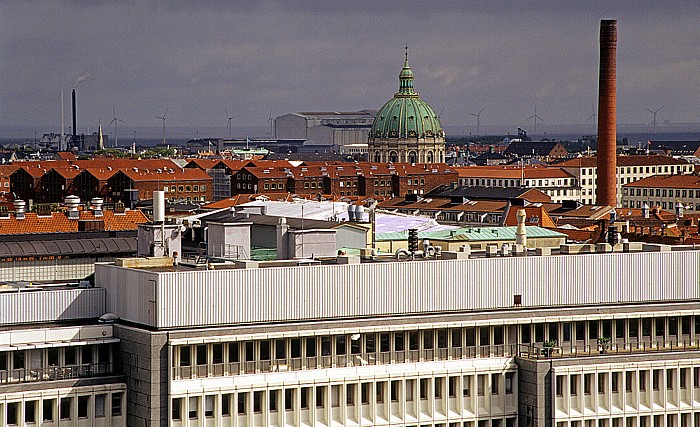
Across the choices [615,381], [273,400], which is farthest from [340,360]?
[615,381]

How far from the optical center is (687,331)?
151ft

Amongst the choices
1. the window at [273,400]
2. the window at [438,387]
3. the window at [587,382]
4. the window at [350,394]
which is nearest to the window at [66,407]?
the window at [273,400]

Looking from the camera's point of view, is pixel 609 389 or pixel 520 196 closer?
pixel 609 389

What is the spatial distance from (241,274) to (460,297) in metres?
5.98

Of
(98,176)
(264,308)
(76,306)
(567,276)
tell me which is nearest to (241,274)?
(264,308)

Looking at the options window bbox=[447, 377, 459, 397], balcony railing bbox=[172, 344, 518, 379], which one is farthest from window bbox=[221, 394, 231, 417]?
window bbox=[447, 377, 459, 397]

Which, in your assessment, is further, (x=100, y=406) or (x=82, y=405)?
(x=100, y=406)

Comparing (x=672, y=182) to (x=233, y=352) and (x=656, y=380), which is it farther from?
(x=233, y=352)

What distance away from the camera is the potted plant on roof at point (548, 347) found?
43.5 meters

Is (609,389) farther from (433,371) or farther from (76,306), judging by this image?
(76,306)

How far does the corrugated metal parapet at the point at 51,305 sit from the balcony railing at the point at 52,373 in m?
1.72

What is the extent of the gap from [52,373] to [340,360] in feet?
22.4

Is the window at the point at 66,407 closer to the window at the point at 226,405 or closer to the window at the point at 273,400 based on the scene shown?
the window at the point at 226,405

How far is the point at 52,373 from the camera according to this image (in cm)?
3959
